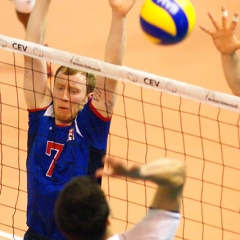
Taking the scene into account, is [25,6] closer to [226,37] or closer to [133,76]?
[133,76]

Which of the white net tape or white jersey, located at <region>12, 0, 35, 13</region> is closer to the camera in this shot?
the white net tape

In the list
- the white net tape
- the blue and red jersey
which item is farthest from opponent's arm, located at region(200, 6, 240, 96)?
the blue and red jersey

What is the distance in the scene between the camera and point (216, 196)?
16.4 feet

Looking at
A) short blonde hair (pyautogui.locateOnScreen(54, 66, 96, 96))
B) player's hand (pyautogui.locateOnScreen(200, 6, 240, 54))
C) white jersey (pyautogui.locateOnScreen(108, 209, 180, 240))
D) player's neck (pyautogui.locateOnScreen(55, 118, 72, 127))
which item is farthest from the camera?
short blonde hair (pyautogui.locateOnScreen(54, 66, 96, 96))

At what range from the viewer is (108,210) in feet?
6.93

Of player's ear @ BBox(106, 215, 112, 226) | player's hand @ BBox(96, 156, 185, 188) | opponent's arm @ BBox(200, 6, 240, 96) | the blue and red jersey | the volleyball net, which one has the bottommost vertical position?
the volleyball net

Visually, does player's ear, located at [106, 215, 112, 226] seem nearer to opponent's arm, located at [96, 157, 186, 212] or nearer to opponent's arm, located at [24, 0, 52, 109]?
opponent's arm, located at [96, 157, 186, 212]

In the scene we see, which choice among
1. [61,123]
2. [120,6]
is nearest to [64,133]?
[61,123]

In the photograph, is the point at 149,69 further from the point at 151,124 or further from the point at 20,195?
the point at 20,195

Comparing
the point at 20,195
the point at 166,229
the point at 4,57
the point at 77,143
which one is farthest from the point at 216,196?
the point at 4,57

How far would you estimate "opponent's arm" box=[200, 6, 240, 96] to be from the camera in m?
3.16

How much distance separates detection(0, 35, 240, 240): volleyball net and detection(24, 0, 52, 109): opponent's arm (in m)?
0.10

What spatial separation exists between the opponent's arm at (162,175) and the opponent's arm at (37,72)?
146 centimetres

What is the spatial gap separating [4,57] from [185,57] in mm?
2172
